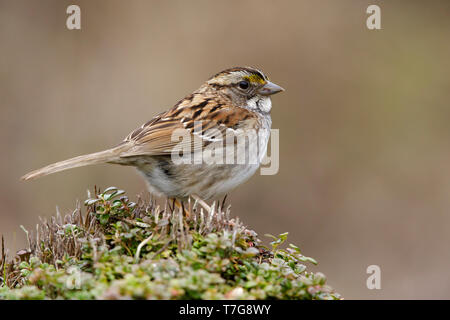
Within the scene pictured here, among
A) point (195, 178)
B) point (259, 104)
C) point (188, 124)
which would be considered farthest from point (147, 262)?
point (259, 104)

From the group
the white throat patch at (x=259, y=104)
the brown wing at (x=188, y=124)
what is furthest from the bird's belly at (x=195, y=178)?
the white throat patch at (x=259, y=104)

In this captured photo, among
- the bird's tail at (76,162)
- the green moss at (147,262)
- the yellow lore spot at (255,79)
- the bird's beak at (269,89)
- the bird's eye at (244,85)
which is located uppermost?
the yellow lore spot at (255,79)

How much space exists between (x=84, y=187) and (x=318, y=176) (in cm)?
308

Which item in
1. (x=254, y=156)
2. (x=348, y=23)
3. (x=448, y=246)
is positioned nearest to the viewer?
(x=254, y=156)

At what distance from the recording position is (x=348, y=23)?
8.27m

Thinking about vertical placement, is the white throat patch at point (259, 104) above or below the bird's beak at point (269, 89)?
below

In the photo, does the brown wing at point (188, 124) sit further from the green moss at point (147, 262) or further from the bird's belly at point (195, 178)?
the green moss at point (147, 262)

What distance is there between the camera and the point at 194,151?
421 cm

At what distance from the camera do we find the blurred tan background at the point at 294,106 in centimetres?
721

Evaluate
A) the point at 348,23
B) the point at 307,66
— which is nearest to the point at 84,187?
the point at 307,66

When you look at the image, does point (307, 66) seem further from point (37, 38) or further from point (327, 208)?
point (37, 38)

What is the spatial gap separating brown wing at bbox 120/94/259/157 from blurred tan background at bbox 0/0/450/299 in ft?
9.58

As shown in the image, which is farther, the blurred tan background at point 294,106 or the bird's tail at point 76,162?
the blurred tan background at point 294,106

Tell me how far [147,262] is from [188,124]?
6.71ft
